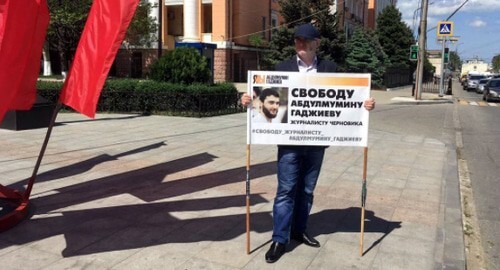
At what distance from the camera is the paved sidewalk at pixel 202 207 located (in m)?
4.10

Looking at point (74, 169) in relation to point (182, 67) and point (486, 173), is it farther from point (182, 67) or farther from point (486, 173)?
point (182, 67)

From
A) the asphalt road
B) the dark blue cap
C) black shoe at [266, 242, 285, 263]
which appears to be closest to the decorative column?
the asphalt road

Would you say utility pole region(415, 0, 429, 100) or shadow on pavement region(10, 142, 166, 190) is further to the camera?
utility pole region(415, 0, 429, 100)

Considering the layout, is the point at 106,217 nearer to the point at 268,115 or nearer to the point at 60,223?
the point at 60,223

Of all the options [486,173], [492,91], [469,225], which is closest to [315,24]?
[492,91]

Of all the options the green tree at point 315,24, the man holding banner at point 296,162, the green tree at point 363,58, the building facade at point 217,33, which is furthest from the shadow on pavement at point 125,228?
the green tree at point 363,58

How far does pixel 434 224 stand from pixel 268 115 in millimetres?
2466

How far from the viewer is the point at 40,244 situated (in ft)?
14.0

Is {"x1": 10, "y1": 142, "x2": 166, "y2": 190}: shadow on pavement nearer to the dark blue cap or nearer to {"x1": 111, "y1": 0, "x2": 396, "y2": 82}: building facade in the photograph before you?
the dark blue cap

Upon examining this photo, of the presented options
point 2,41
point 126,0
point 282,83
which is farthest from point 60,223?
point 282,83

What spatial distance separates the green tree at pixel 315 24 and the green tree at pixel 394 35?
70.5ft

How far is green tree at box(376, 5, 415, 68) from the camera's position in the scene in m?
54.8

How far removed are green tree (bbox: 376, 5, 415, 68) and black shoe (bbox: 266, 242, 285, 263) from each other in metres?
53.8

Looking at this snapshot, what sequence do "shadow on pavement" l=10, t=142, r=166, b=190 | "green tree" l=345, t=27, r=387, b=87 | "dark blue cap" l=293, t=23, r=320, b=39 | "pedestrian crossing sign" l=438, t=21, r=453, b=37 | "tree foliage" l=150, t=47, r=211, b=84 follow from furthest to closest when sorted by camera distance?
1. "green tree" l=345, t=27, r=387, b=87
2. "pedestrian crossing sign" l=438, t=21, r=453, b=37
3. "tree foliage" l=150, t=47, r=211, b=84
4. "shadow on pavement" l=10, t=142, r=166, b=190
5. "dark blue cap" l=293, t=23, r=320, b=39
